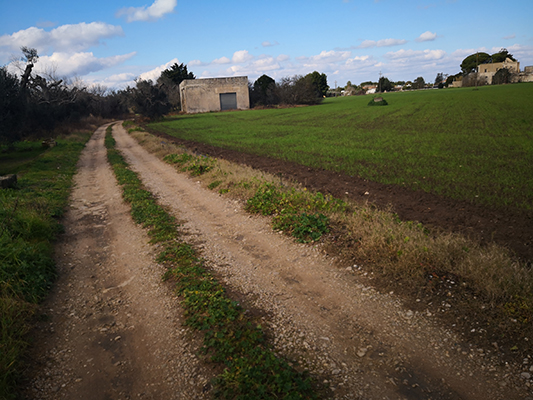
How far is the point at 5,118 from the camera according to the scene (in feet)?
65.6

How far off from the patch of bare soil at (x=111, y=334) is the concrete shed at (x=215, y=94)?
67.7 meters

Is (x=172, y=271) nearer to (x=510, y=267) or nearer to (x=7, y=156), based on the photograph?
(x=510, y=267)

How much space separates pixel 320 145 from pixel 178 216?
13977 millimetres

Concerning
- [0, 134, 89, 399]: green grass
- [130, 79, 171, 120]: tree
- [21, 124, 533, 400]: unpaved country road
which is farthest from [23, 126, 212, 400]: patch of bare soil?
[130, 79, 171, 120]: tree

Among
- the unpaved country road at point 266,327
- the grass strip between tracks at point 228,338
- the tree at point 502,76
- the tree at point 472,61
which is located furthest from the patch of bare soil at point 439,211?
the tree at point 472,61

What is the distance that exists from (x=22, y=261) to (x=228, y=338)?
3.92m

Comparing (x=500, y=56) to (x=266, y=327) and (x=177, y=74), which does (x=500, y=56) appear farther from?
(x=266, y=327)

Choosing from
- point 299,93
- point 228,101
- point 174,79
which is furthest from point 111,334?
point 174,79

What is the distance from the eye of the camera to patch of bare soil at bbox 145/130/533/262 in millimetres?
7069

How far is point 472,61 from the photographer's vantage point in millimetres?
116625

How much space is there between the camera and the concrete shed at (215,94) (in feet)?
229

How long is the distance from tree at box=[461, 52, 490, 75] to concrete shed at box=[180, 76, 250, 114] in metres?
86.2

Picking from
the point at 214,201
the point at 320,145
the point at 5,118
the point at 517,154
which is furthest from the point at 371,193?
the point at 5,118

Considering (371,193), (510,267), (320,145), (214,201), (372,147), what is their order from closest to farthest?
(510,267)
(214,201)
(371,193)
(372,147)
(320,145)
